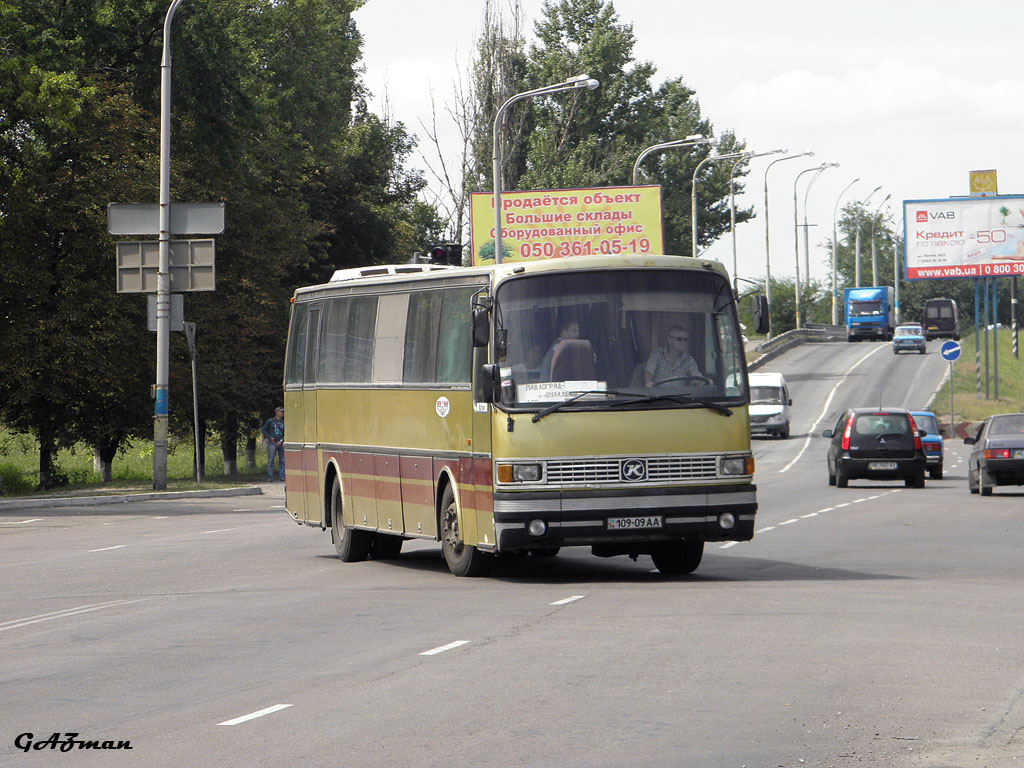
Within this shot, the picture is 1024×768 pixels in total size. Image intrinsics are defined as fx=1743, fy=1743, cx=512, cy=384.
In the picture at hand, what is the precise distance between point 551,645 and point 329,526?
8742 millimetres

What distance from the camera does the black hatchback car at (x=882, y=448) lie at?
35.0 metres

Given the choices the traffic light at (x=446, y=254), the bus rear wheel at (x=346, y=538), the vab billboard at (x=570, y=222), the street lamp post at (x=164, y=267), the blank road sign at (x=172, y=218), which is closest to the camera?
the bus rear wheel at (x=346, y=538)

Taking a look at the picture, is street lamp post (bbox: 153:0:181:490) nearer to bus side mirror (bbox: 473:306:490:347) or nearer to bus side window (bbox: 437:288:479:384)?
bus side window (bbox: 437:288:479:384)

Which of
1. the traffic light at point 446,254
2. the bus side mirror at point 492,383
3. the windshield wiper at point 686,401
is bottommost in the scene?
the windshield wiper at point 686,401

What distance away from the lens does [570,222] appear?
5662 cm

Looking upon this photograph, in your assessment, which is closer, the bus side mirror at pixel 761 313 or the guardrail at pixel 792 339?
the bus side mirror at pixel 761 313

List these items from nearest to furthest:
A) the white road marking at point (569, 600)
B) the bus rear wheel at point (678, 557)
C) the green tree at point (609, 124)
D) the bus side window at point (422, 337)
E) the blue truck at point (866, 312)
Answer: the white road marking at point (569, 600) → the bus rear wheel at point (678, 557) → the bus side window at point (422, 337) → the green tree at point (609, 124) → the blue truck at point (866, 312)

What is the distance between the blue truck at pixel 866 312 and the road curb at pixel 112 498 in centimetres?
7794

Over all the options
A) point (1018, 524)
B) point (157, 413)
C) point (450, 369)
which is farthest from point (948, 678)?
point (157, 413)

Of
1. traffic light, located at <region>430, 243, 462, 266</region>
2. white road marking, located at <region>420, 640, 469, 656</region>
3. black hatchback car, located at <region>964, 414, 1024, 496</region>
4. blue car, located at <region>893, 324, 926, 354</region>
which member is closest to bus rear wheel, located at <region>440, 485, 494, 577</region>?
white road marking, located at <region>420, 640, 469, 656</region>

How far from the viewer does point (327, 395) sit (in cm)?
1948

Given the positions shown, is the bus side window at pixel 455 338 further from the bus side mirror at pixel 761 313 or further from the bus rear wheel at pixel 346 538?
the bus rear wheel at pixel 346 538

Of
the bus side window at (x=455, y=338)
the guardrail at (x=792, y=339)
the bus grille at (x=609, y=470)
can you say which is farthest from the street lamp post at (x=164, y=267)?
the guardrail at (x=792, y=339)

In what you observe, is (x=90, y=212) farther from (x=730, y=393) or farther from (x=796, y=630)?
(x=796, y=630)
